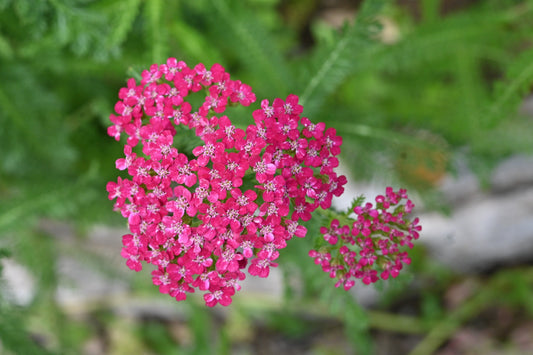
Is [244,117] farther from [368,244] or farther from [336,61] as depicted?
[368,244]

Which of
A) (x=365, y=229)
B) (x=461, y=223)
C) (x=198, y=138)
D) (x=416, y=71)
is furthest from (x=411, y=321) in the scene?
(x=198, y=138)

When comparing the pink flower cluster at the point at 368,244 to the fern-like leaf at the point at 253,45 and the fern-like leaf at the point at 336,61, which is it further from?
the fern-like leaf at the point at 253,45

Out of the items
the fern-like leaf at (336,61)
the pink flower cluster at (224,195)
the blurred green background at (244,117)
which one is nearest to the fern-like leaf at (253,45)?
the blurred green background at (244,117)

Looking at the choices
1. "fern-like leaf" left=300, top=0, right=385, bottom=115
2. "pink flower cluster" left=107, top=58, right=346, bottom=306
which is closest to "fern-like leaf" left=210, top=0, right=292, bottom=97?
"fern-like leaf" left=300, top=0, right=385, bottom=115

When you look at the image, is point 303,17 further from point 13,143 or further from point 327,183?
point 327,183

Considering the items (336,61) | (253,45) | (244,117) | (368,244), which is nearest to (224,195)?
(368,244)
